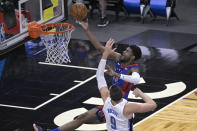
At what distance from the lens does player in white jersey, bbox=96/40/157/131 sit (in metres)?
7.57

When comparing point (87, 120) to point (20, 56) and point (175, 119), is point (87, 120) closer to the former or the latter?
point (175, 119)

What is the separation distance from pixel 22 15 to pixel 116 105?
564cm

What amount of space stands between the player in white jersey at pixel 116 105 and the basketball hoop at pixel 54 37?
498 centimetres

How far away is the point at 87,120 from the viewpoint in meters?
9.75

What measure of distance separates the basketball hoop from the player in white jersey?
498 centimetres

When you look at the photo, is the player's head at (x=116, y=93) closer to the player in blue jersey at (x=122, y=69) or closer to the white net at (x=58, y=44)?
the player in blue jersey at (x=122, y=69)

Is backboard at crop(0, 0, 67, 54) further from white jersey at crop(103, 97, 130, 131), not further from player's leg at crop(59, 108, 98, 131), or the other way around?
white jersey at crop(103, 97, 130, 131)

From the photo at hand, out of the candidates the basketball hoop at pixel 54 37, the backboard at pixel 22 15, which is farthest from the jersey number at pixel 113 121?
the basketball hoop at pixel 54 37

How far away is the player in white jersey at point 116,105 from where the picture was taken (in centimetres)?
757

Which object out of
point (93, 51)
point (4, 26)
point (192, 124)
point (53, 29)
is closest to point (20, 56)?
point (93, 51)

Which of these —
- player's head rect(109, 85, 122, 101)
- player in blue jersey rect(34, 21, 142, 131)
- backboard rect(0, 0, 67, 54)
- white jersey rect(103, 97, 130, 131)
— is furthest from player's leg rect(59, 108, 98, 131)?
backboard rect(0, 0, 67, 54)

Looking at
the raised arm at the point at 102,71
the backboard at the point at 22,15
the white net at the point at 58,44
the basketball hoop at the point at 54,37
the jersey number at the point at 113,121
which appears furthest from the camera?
the white net at the point at 58,44

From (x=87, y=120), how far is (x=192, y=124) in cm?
260

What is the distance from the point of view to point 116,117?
779 centimetres
